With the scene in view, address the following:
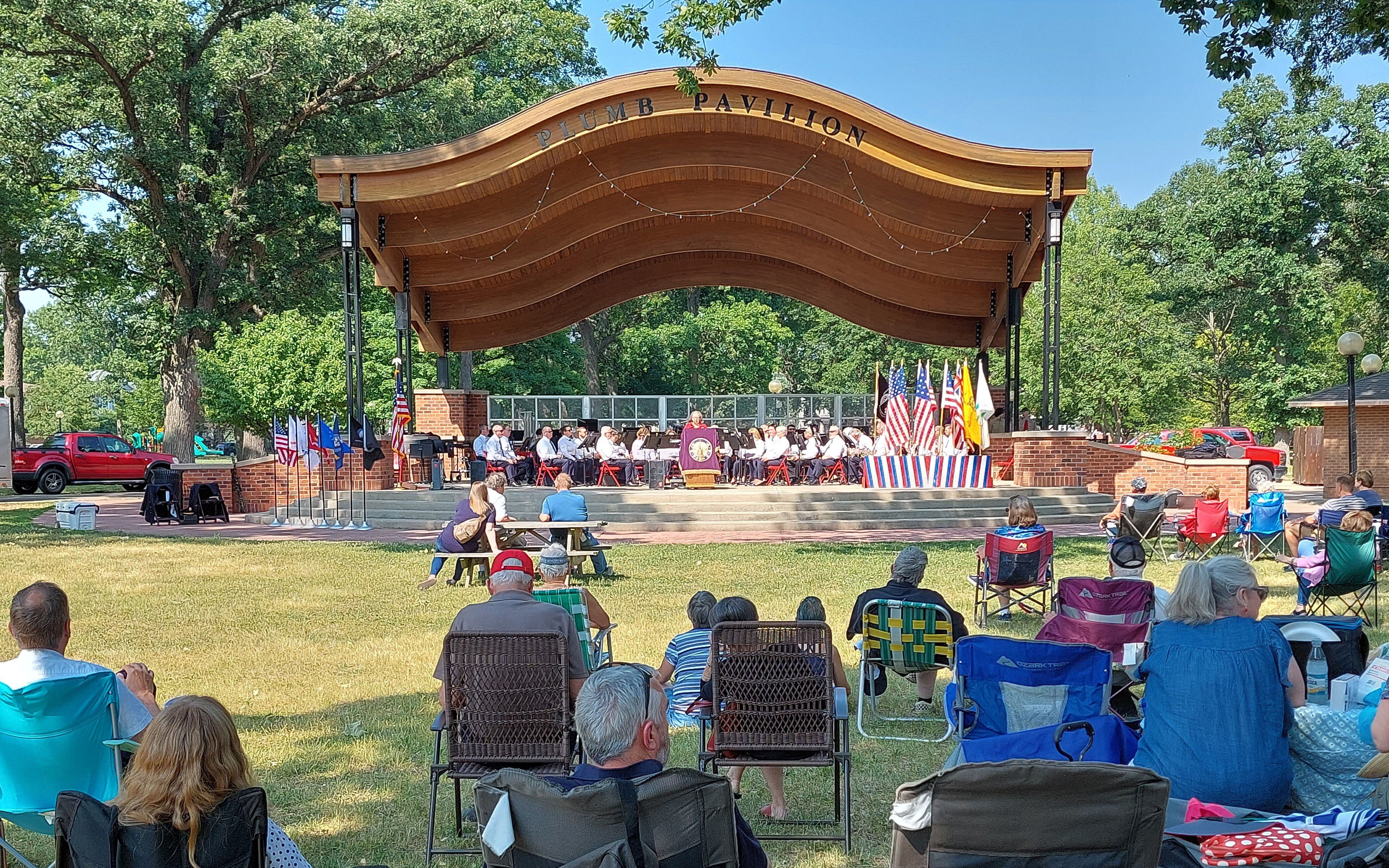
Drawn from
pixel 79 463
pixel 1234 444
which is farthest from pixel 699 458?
pixel 79 463

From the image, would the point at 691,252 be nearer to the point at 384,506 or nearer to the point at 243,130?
the point at 384,506

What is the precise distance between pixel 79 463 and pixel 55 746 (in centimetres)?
2836

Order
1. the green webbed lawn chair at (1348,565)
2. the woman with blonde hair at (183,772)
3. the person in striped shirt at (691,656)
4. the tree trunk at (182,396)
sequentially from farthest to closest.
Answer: the tree trunk at (182,396) → the green webbed lawn chair at (1348,565) → the person in striped shirt at (691,656) → the woman with blonde hair at (183,772)

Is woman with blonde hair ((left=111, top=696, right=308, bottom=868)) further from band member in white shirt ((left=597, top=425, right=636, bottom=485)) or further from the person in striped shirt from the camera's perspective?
band member in white shirt ((left=597, top=425, right=636, bottom=485))

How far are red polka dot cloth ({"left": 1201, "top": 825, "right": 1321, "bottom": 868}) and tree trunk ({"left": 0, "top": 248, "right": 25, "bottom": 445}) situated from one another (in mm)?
36902

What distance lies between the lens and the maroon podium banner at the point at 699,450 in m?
19.8

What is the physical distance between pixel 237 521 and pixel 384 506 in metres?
2.74

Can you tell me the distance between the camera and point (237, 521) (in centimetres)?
1923

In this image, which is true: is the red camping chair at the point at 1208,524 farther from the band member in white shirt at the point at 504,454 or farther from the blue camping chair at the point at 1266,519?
the band member in white shirt at the point at 504,454

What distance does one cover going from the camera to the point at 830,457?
72.1ft

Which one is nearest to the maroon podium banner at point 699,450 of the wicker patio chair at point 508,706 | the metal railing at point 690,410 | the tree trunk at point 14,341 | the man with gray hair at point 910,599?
the metal railing at point 690,410

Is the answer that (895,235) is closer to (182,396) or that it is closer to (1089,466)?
(1089,466)

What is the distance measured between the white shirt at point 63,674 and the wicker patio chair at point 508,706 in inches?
43.8

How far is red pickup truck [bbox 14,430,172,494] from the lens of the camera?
2808 centimetres
